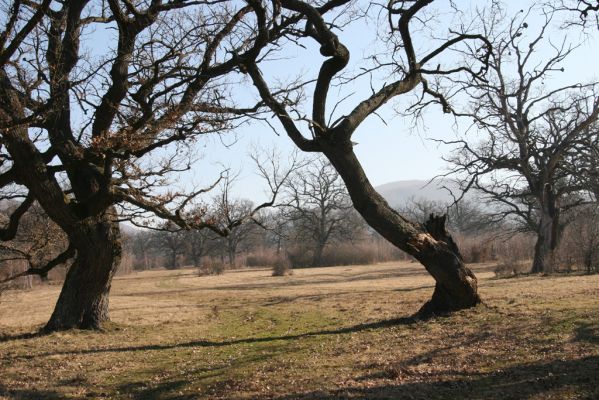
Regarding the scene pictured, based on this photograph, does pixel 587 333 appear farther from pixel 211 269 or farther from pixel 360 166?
pixel 211 269

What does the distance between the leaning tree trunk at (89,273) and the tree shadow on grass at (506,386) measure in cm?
786

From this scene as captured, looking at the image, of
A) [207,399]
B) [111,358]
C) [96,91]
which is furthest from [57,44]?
[207,399]

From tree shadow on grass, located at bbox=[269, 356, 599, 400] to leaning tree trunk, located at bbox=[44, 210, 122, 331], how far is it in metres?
7.86

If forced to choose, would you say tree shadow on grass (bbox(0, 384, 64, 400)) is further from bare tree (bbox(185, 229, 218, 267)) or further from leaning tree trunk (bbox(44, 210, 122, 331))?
bare tree (bbox(185, 229, 218, 267))

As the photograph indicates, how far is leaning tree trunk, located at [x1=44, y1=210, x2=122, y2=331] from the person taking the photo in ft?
40.9

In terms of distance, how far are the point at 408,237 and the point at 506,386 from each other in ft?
15.8

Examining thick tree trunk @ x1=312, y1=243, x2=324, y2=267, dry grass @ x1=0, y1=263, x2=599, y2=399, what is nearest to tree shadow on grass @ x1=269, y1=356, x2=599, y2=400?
dry grass @ x1=0, y1=263, x2=599, y2=399

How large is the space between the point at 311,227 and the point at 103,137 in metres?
56.2

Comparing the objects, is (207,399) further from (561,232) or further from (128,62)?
(561,232)

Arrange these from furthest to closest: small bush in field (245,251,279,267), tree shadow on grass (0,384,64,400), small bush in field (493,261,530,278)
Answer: small bush in field (245,251,279,267) → small bush in field (493,261,530,278) → tree shadow on grass (0,384,64,400)

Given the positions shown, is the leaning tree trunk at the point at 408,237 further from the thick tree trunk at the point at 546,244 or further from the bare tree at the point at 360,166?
the thick tree trunk at the point at 546,244

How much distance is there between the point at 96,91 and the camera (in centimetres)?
1188

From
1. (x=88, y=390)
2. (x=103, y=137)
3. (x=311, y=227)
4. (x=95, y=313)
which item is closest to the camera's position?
(x=88, y=390)

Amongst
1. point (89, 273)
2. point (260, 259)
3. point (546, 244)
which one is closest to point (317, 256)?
point (260, 259)
